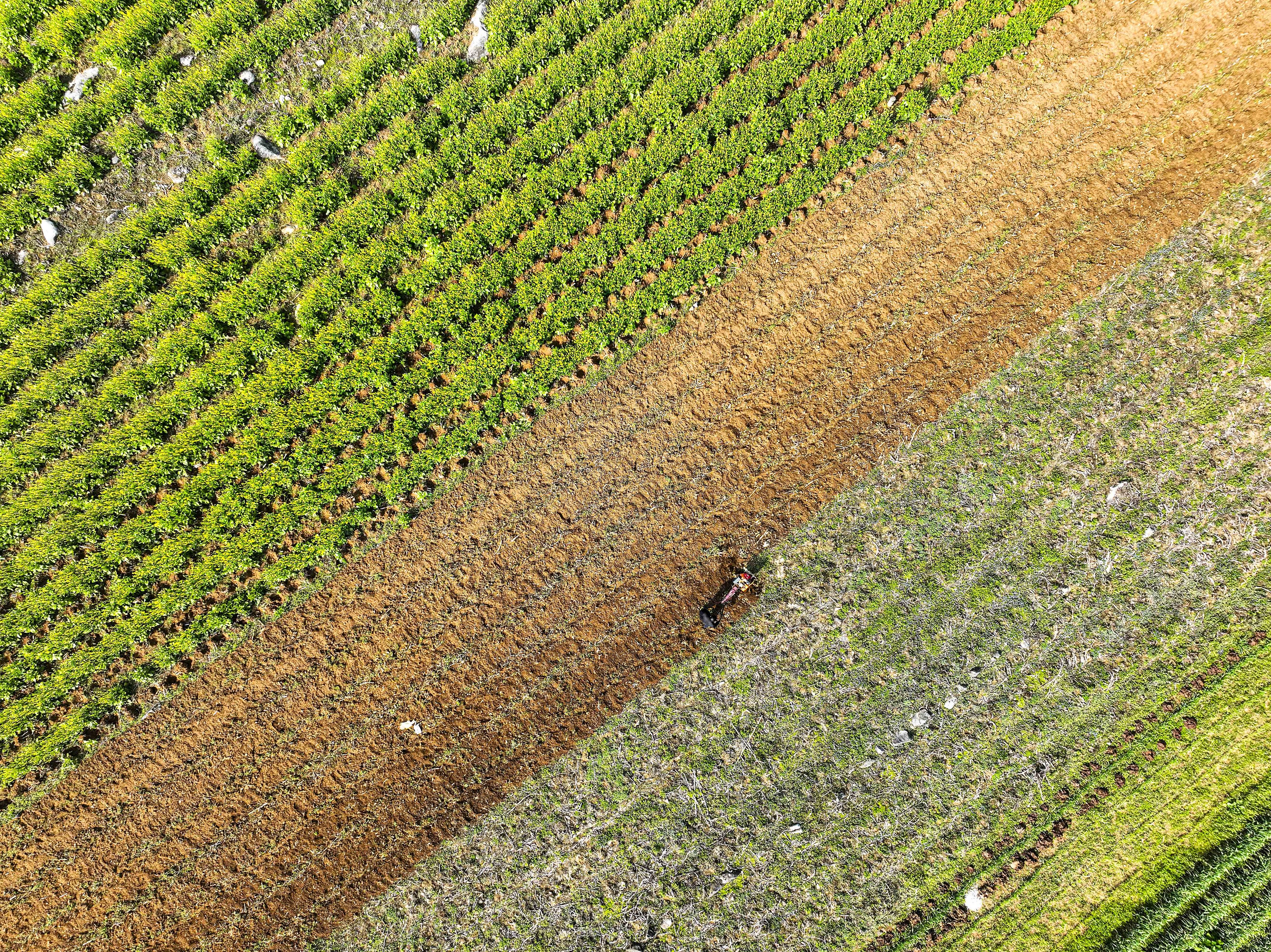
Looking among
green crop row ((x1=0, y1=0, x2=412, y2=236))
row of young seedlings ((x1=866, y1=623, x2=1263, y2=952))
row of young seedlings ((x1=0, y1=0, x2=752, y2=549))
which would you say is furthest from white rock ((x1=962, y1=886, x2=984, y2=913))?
green crop row ((x1=0, y1=0, x2=412, y2=236))

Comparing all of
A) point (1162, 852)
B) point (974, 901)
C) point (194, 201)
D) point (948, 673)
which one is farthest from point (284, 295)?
point (1162, 852)

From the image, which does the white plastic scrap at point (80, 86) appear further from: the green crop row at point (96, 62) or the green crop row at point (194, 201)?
the green crop row at point (194, 201)

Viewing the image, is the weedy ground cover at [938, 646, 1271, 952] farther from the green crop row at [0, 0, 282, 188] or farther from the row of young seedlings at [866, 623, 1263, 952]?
the green crop row at [0, 0, 282, 188]

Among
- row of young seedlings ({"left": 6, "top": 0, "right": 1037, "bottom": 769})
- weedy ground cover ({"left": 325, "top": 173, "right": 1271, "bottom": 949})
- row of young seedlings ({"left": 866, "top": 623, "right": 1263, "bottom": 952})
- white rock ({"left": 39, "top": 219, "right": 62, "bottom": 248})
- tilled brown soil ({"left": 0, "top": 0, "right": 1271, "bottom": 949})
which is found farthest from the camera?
white rock ({"left": 39, "top": 219, "right": 62, "bottom": 248})

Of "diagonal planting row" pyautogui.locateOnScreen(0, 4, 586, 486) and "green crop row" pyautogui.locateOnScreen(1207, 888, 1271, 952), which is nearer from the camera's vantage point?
"green crop row" pyautogui.locateOnScreen(1207, 888, 1271, 952)

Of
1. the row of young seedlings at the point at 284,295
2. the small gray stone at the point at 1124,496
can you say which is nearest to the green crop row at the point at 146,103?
the row of young seedlings at the point at 284,295
